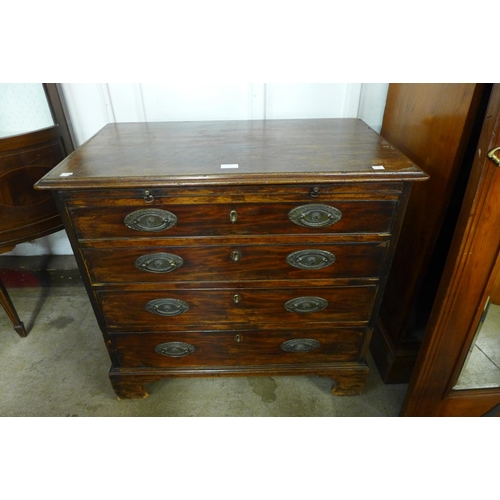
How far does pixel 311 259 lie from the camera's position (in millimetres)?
1146

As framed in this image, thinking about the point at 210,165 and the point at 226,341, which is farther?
Answer: the point at 226,341

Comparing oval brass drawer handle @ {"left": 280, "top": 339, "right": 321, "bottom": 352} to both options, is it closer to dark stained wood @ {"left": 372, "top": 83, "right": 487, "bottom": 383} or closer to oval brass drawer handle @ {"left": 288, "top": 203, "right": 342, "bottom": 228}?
dark stained wood @ {"left": 372, "top": 83, "right": 487, "bottom": 383}

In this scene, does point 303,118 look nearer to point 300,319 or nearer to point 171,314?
point 300,319

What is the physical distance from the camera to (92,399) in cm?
157

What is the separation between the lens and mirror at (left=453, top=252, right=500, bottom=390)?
1086 mm

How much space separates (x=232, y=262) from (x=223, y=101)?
2.59ft

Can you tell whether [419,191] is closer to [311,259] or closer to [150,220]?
[311,259]

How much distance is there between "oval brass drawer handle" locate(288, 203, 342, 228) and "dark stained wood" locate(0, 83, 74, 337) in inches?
43.9

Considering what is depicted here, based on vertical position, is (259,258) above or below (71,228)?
below

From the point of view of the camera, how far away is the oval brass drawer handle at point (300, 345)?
1389 millimetres

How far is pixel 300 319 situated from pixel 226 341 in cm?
30

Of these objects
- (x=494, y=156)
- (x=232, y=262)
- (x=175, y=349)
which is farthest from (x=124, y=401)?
(x=494, y=156)

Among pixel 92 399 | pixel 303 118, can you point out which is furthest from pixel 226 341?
pixel 303 118

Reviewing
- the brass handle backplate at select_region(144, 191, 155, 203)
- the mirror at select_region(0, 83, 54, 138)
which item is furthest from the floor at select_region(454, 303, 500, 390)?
the mirror at select_region(0, 83, 54, 138)
